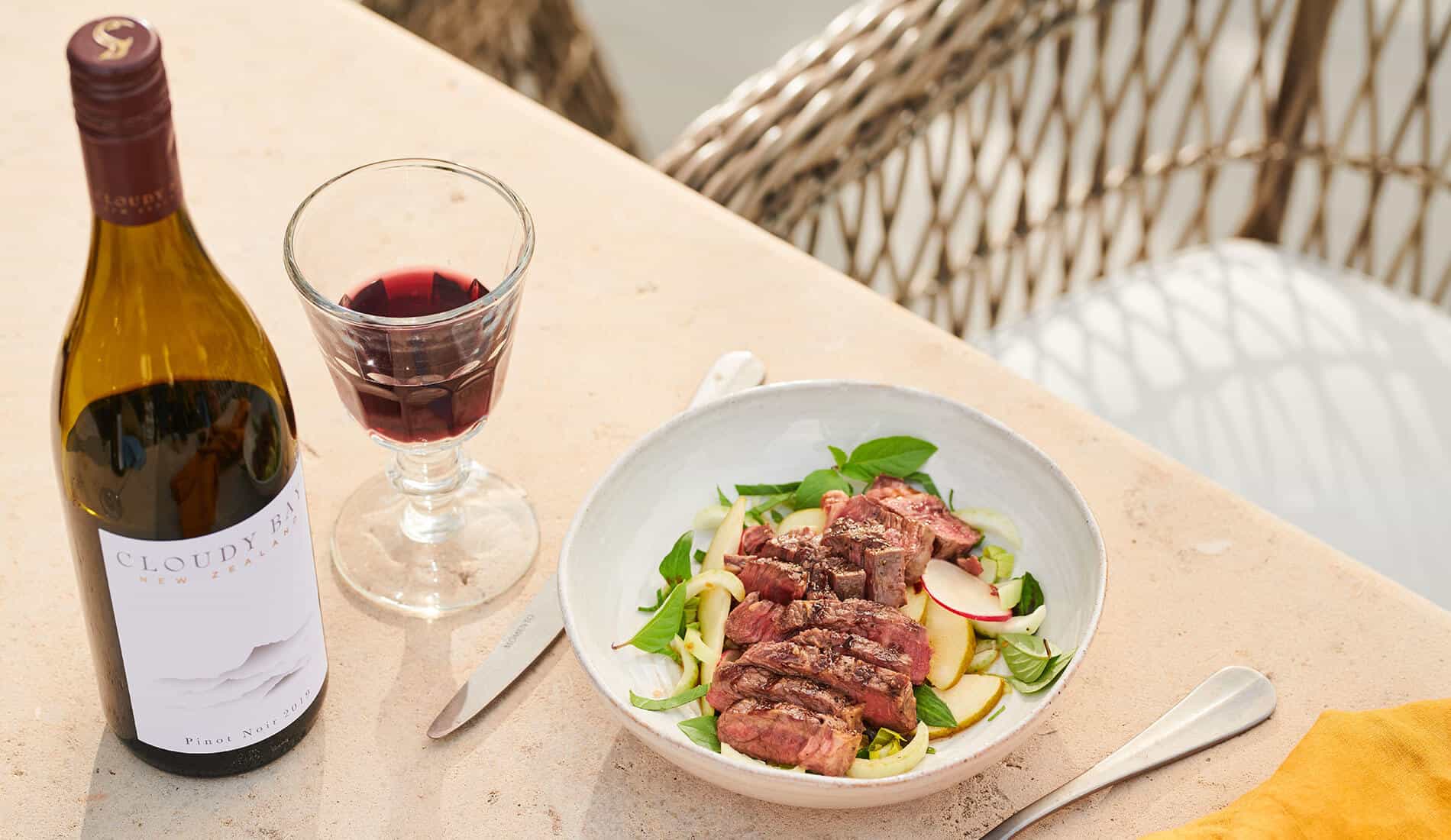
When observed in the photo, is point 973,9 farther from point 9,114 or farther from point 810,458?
point 9,114

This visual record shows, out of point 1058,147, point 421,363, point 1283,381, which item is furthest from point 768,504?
point 1058,147

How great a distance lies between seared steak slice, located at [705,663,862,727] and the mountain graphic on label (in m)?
0.19

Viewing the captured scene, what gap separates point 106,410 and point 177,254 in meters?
0.08

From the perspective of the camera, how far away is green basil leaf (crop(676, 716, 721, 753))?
636mm

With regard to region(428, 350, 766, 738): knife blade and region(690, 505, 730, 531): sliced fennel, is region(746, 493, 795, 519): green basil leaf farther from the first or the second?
region(428, 350, 766, 738): knife blade

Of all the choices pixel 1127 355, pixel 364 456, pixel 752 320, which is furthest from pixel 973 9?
pixel 364 456

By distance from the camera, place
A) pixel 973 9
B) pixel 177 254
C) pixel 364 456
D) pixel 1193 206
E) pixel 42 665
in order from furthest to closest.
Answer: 1. pixel 1193 206
2. pixel 973 9
3. pixel 364 456
4. pixel 42 665
5. pixel 177 254

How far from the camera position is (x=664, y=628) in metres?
0.68

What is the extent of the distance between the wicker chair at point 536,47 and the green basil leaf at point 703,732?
140 cm

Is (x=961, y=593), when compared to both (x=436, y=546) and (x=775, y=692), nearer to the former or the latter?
(x=775, y=692)

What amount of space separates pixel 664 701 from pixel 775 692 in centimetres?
5

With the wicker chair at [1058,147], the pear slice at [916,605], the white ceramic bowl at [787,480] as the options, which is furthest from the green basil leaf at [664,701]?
the wicker chair at [1058,147]

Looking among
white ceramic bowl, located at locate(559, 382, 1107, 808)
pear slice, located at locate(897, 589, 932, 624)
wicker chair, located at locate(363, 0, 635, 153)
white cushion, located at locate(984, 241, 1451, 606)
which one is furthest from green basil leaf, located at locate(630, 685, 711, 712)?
wicker chair, located at locate(363, 0, 635, 153)

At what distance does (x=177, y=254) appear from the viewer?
0.59m
